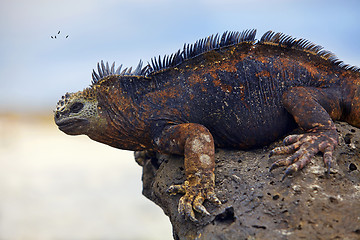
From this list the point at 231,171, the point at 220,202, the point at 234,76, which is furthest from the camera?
the point at 234,76

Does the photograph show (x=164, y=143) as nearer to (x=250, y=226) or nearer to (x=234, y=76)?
(x=234, y=76)

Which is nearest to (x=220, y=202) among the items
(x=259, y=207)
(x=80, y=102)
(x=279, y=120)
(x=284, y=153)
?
(x=259, y=207)

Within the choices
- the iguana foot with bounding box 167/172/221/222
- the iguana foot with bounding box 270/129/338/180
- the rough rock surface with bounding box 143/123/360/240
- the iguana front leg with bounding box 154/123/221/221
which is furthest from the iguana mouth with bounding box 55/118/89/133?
the iguana foot with bounding box 270/129/338/180

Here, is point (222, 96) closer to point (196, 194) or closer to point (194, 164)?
point (194, 164)

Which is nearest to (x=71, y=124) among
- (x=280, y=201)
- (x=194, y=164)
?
(x=194, y=164)

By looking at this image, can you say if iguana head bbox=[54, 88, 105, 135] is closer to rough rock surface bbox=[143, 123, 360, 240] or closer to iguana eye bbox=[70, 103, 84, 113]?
iguana eye bbox=[70, 103, 84, 113]

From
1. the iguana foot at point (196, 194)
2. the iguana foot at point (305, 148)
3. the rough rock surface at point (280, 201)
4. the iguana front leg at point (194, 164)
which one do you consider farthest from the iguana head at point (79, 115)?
the iguana foot at point (305, 148)
